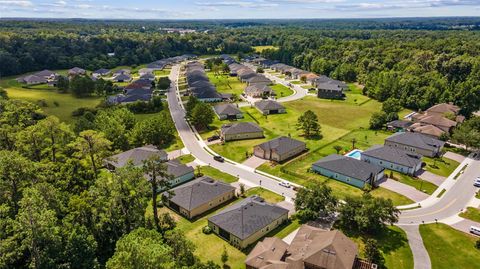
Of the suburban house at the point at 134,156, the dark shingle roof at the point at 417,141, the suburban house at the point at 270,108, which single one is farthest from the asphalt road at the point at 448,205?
the suburban house at the point at 270,108

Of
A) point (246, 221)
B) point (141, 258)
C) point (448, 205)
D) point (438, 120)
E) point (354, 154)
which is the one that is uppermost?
point (141, 258)

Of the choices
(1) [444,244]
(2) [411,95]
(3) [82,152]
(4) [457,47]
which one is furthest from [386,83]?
(3) [82,152]

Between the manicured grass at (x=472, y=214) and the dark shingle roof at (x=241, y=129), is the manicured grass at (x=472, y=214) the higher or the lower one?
the lower one

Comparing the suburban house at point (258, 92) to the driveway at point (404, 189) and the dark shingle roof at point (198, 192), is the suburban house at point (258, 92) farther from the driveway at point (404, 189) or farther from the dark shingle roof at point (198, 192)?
the dark shingle roof at point (198, 192)

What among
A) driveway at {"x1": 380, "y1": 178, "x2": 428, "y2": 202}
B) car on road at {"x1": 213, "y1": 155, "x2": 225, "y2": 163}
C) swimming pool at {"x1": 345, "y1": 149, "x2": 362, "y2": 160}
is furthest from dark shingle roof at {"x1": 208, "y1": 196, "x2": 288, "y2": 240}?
swimming pool at {"x1": 345, "y1": 149, "x2": 362, "y2": 160}

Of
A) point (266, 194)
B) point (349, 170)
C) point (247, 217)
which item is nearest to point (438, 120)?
point (349, 170)

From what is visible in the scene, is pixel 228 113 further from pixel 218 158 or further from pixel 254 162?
pixel 254 162

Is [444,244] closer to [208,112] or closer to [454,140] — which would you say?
[454,140]
